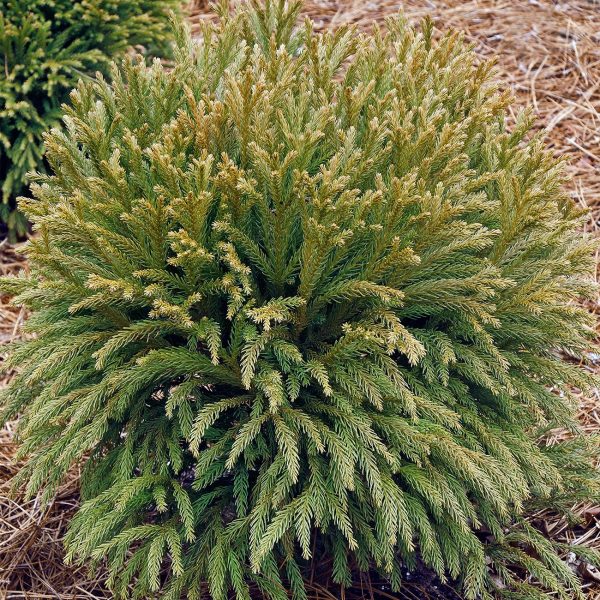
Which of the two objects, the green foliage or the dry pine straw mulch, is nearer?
the dry pine straw mulch

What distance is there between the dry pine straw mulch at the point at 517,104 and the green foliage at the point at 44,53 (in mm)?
572

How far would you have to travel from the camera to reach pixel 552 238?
2.03 m

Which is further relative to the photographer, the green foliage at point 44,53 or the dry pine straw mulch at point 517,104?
the green foliage at point 44,53

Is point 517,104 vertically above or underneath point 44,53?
underneath

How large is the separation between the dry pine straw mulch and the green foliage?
1.88 ft

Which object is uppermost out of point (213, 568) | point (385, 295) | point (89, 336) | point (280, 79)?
point (280, 79)

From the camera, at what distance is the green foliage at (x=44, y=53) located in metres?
3.21

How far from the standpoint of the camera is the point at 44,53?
128 inches

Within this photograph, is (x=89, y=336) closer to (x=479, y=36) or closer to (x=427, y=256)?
(x=427, y=256)

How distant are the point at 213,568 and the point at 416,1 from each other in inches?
158

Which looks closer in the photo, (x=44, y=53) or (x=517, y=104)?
(x=44, y=53)

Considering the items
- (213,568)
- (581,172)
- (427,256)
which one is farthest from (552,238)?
(581,172)

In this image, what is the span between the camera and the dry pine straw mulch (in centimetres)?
236

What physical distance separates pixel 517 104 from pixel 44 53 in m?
2.59
